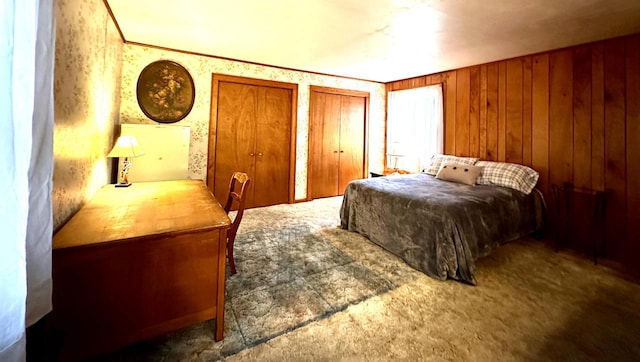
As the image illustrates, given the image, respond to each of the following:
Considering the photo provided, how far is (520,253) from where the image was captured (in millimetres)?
2783

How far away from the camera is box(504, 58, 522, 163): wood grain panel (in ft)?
11.3

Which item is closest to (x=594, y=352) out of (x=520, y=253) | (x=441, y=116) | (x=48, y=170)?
(x=520, y=253)

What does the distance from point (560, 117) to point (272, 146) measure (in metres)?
3.92

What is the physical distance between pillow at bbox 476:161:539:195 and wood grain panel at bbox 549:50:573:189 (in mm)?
266

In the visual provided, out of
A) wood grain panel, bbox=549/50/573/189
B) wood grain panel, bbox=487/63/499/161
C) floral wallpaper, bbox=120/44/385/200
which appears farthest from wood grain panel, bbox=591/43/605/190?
floral wallpaper, bbox=120/44/385/200

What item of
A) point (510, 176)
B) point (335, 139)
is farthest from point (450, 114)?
point (335, 139)

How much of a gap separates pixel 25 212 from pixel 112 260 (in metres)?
0.59

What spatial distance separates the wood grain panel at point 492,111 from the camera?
12.0ft

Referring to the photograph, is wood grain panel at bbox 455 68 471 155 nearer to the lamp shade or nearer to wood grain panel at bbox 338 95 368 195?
wood grain panel at bbox 338 95 368 195

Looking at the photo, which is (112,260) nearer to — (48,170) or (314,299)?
(48,170)

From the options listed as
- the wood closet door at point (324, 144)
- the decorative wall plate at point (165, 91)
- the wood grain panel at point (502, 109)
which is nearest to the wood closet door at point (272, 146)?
the wood closet door at point (324, 144)

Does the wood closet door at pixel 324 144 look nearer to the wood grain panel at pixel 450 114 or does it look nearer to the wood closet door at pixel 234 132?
the wood closet door at pixel 234 132

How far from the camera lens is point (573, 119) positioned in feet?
9.84

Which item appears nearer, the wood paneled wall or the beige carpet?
the beige carpet
